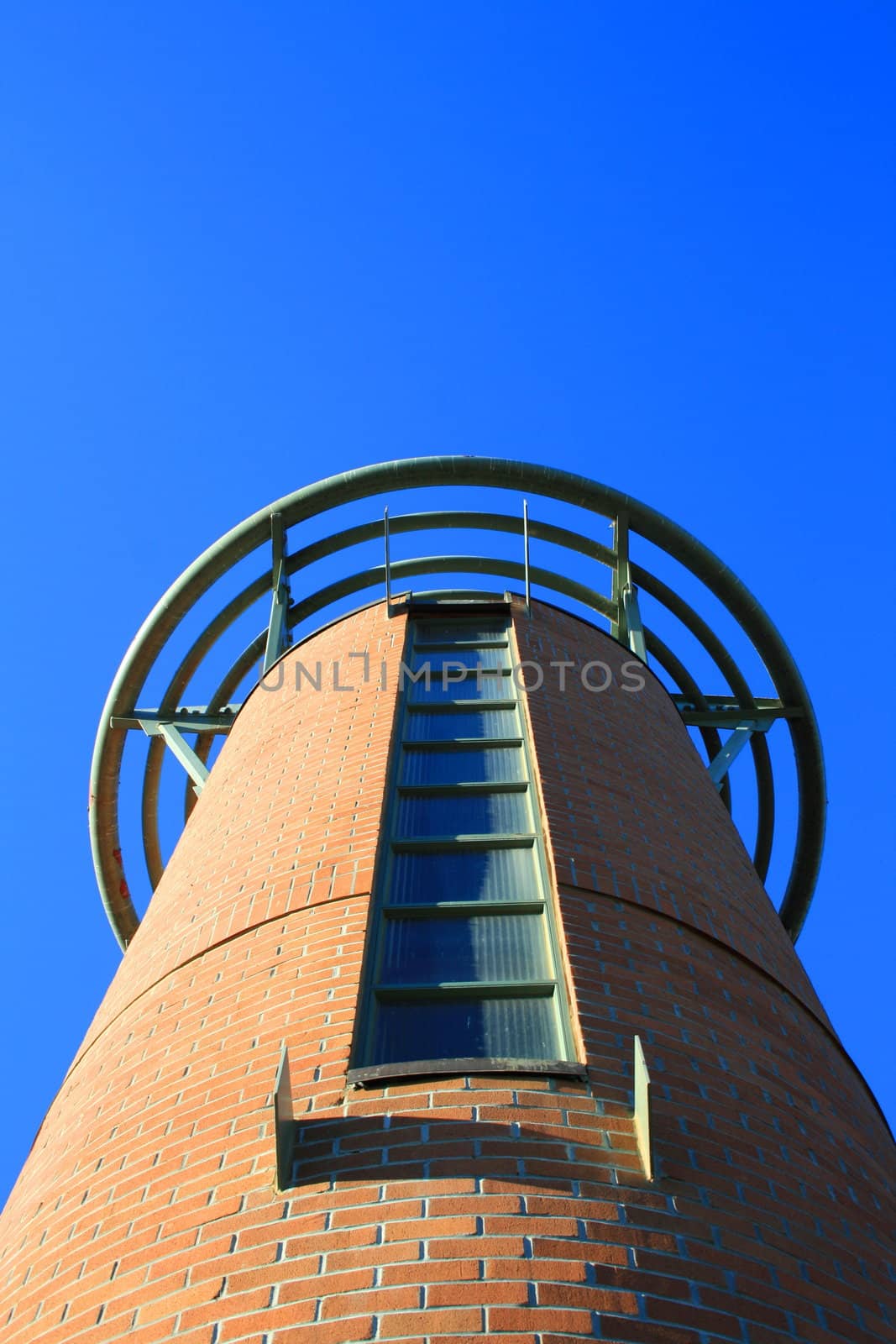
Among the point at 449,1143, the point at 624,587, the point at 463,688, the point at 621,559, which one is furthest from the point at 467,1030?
the point at 621,559

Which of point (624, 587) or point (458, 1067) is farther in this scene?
point (624, 587)

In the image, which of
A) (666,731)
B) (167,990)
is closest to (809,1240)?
(167,990)

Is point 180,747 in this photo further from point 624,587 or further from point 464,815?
point 464,815

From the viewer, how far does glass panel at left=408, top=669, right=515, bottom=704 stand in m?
8.29

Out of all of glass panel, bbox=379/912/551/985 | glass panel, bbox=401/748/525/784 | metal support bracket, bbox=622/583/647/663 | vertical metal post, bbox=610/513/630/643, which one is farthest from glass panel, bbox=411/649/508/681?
glass panel, bbox=379/912/551/985

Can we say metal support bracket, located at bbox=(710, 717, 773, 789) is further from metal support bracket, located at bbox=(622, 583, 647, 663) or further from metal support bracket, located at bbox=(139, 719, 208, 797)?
metal support bracket, located at bbox=(139, 719, 208, 797)

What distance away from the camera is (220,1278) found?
3.72 m

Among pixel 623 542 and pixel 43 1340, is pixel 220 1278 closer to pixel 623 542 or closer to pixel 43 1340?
pixel 43 1340

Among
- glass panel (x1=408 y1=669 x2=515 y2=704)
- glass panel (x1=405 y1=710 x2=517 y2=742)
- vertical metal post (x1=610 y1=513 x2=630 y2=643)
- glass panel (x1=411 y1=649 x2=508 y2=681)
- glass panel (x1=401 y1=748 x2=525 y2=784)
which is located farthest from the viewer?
vertical metal post (x1=610 y1=513 x2=630 y2=643)

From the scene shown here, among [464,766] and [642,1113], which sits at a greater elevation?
[464,766]

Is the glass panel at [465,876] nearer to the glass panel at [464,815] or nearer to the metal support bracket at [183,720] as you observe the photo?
the glass panel at [464,815]

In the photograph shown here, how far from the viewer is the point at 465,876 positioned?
20.2ft

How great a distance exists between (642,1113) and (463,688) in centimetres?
457

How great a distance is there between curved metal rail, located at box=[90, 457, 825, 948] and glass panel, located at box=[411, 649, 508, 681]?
81.6 inches
